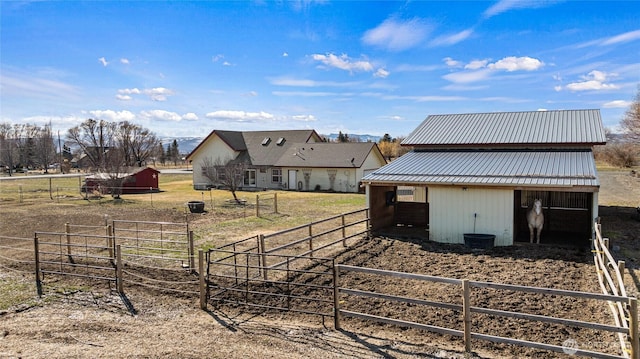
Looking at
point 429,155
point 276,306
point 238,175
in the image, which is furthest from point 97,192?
point 276,306

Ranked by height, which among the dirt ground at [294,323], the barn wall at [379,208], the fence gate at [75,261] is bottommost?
the dirt ground at [294,323]

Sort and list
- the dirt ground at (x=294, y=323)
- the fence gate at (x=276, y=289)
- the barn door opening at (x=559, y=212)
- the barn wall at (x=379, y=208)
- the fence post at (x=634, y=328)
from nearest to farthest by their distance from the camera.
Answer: the fence post at (x=634, y=328) → the dirt ground at (x=294, y=323) → the fence gate at (x=276, y=289) → the barn wall at (x=379, y=208) → the barn door opening at (x=559, y=212)

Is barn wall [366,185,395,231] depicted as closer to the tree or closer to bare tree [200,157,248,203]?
bare tree [200,157,248,203]

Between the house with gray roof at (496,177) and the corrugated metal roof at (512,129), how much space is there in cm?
4

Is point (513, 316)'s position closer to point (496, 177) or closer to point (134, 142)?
point (496, 177)

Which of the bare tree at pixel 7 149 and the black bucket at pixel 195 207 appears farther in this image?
the bare tree at pixel 7 149

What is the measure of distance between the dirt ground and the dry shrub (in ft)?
180

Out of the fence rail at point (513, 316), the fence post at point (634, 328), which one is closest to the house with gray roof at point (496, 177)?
the fence rail at point (513, 316)

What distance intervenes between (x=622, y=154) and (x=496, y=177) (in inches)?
2382

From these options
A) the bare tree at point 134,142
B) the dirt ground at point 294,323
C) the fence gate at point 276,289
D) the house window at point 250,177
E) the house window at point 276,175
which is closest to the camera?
the dirt ground at point 294,323

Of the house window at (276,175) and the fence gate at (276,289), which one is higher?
the house window at (276,175)

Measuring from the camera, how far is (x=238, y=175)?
107ft

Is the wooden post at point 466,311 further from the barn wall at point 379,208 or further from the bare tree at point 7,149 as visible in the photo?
the bare tree at point 7,149

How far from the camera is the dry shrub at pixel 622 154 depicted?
5626 cm
